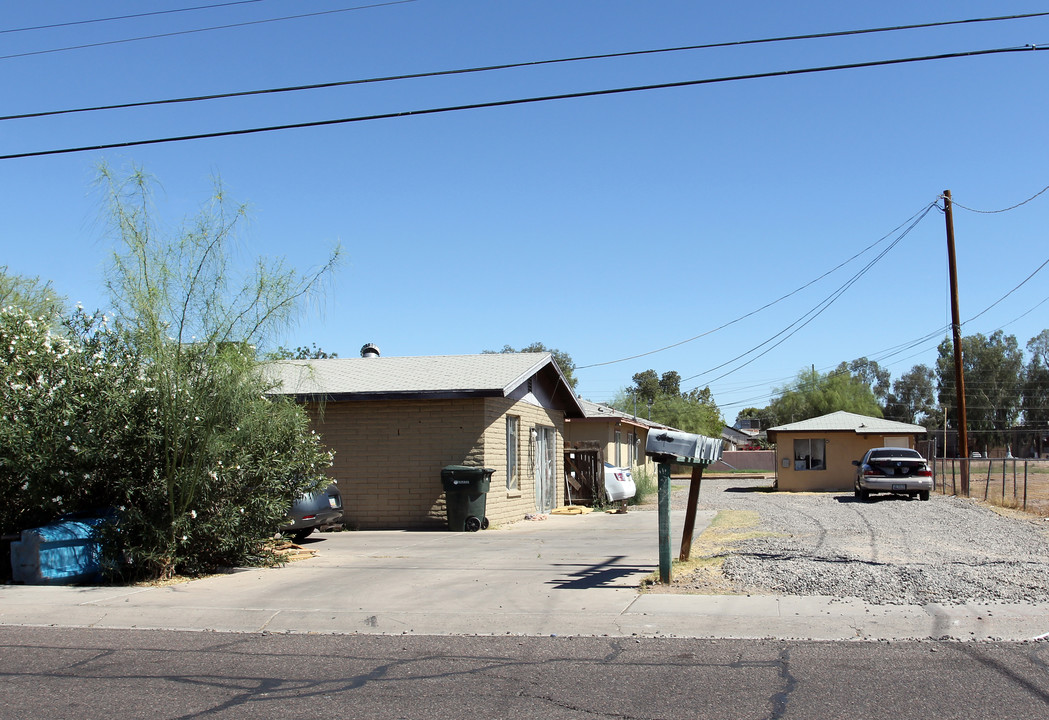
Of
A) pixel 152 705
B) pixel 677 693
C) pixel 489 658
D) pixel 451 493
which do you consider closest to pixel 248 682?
pixel 152 705

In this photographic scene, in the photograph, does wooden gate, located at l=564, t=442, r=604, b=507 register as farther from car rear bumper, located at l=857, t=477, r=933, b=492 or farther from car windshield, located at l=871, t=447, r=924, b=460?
car windshield, located at l=871, t=447, r=924, b=460

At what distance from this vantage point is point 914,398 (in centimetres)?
10688

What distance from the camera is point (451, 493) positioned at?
16828 millimetres

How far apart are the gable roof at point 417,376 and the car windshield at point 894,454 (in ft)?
32.9

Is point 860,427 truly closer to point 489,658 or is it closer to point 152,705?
point 489,658

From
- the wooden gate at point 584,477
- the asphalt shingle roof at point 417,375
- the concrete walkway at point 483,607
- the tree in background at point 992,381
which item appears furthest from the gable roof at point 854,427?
the tree in background at point 992,381

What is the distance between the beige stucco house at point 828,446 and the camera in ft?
107

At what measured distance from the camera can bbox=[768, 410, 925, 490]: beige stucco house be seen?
32469 mm

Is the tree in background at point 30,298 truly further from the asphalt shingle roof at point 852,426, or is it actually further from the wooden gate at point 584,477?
the asphalt shingle roof at point 852,426

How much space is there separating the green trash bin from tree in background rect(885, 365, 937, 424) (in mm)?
97715

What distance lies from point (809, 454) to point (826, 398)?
41.9 m

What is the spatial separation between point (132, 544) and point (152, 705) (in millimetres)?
5688

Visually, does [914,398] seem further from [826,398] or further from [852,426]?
[852,426]

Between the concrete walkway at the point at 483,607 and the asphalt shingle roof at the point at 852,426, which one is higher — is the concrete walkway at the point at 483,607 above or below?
below
